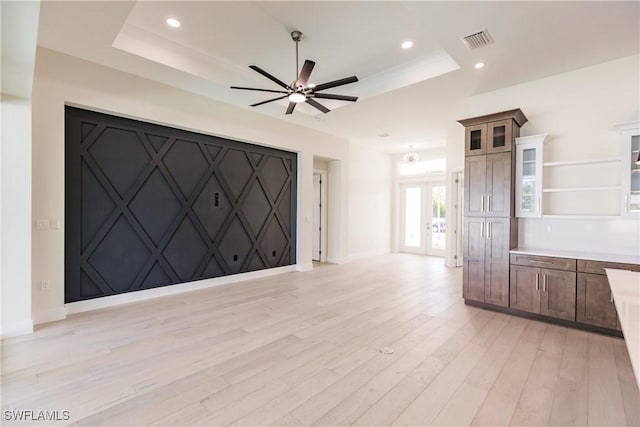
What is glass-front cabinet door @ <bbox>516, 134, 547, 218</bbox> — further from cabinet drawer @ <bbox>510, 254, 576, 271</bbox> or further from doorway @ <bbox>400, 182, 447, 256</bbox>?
doorway @ <bbox>400, 182, 447, 256</bbox>

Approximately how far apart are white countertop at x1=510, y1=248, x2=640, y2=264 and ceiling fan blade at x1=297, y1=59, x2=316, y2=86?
348cm

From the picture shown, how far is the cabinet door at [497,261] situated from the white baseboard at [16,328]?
5667mm

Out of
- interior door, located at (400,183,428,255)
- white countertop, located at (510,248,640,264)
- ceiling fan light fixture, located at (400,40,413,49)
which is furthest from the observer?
interior door, located at (400,183,428,255)

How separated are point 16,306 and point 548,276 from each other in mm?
6233

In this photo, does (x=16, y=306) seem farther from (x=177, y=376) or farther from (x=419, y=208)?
(x=419, y=208)

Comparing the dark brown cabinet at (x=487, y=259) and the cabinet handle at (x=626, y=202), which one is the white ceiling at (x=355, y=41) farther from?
the dark brown cabinet at (x=487, y=259)

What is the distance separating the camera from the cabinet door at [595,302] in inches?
127

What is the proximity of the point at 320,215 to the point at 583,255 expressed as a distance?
5434mm

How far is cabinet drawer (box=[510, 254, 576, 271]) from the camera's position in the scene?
3503mm

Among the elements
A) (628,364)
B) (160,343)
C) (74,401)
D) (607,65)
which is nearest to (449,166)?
(607,65)

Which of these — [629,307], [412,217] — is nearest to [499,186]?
[629,307]

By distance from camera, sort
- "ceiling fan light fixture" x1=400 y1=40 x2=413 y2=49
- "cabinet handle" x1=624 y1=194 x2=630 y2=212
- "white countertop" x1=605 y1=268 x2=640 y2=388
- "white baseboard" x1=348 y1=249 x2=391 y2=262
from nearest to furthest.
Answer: "white countertop" x1=605 y1=268 x2=640 y2=388
"cabinet handle" x1=624 y1=194 x2=630 y2=212
"ceiling fan light fixture" x1=400 y1=40 x2=413 y2=49
"white baseboard" x1=348 y1=249 x2=391 y2=262

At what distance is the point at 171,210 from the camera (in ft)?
15.6

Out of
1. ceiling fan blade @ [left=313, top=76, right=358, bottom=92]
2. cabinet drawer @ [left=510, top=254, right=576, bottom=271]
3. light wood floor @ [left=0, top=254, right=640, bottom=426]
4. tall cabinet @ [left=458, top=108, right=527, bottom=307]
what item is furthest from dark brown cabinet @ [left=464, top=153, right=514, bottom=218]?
ceiling fan blade @ [left=313, top=76, right=358, bottom=92]
